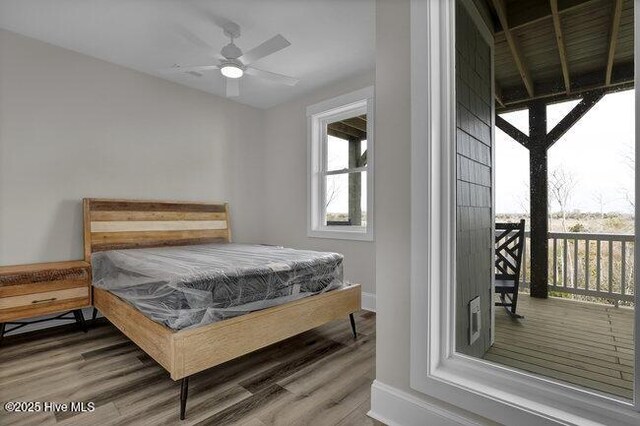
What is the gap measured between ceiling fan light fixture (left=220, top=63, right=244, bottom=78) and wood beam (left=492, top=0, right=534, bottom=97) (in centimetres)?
190

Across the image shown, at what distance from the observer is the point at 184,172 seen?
12.5ft

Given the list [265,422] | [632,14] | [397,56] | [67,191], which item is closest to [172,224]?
[67,191]

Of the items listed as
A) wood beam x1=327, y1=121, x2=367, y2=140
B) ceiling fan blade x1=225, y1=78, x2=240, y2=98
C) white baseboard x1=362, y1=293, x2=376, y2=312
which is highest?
ceiling fan blade x1=225, y1=78, x2=240, y2=98

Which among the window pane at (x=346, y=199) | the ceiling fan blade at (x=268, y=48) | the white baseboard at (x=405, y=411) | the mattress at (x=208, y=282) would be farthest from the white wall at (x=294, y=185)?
the white baseboard at (x=405, y=411)

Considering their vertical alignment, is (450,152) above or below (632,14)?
below

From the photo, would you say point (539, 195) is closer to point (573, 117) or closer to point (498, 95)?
point (573, 117)

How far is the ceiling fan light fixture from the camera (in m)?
2.54

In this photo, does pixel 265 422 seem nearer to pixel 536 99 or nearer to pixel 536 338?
pixel 536 338

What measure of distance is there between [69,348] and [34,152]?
176 cm

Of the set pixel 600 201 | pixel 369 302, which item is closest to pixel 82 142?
pixel 369 302

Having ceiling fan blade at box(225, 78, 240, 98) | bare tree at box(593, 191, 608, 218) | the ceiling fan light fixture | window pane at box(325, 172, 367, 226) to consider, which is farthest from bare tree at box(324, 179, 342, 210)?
bare tree at box(593, 191, 608, 218)

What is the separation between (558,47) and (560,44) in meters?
0.01

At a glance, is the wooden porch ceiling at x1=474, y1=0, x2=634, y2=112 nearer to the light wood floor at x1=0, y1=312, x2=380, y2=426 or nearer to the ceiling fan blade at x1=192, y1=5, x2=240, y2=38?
the light wood floor at x1=0, y1=312, x2=380, y2=426

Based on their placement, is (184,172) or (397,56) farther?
(184,172)
